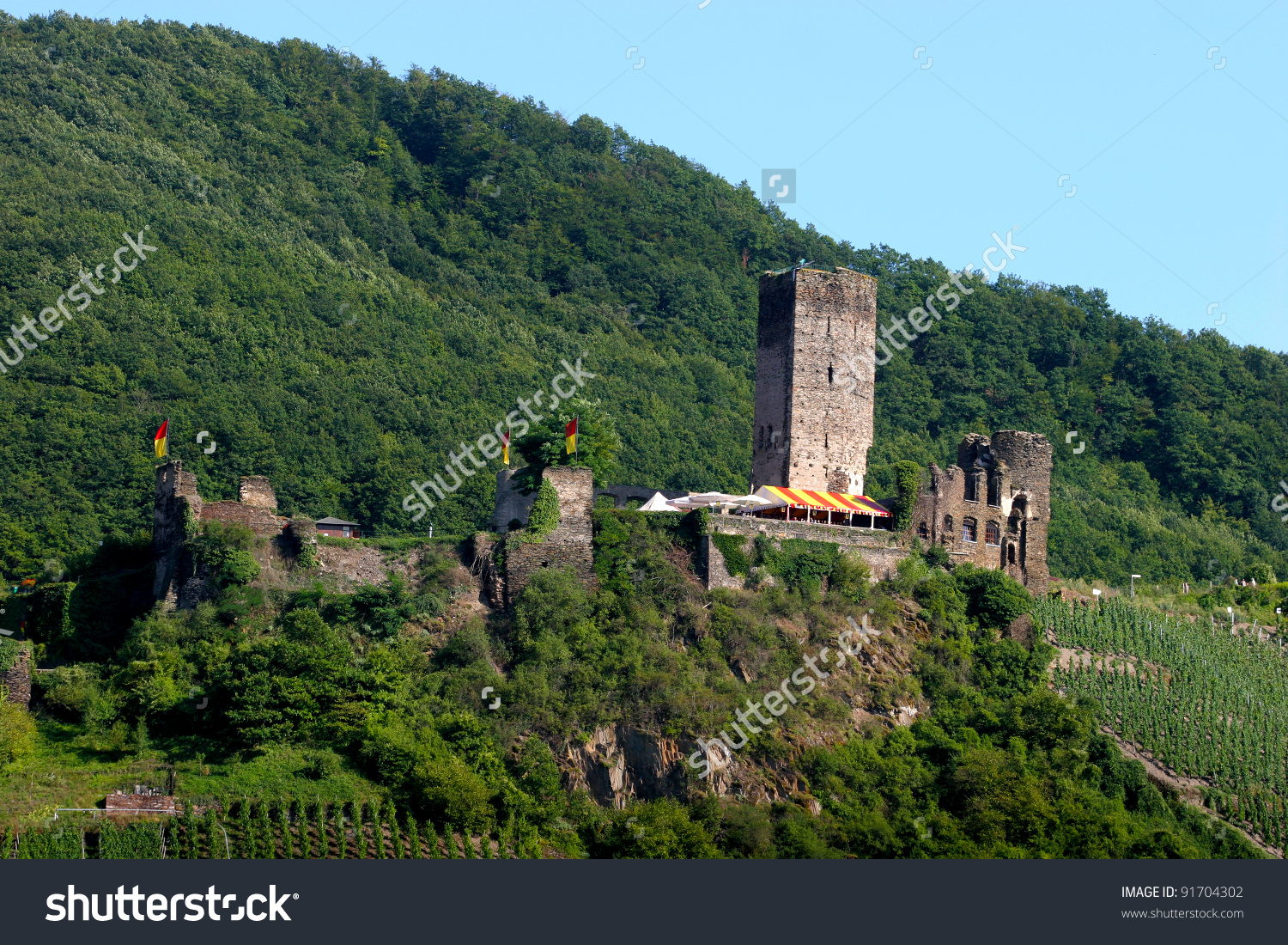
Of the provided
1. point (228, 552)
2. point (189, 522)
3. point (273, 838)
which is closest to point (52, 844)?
point (273, 838)

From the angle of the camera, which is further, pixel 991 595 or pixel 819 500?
pixel 819 500

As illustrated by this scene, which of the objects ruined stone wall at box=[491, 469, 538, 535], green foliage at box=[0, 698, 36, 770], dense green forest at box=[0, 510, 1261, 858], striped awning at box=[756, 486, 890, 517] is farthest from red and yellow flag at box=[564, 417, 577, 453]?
A: green foliage at box=[0, 698, 36, 770]

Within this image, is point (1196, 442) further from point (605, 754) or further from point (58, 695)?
point (58, 695)

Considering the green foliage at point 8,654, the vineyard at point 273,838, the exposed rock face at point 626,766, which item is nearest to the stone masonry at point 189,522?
the green foliage at point 8,654

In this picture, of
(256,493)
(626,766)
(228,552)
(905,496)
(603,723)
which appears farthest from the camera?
(905,496)

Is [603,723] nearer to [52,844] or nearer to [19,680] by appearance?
[52,844]

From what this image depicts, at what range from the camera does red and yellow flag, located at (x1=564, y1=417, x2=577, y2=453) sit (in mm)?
53781

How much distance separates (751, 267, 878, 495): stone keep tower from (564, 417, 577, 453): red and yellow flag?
22.8 feet

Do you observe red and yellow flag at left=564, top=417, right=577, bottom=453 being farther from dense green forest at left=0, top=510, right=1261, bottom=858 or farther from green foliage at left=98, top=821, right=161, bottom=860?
green foliage at left=98, top=821, right=161, bottom=860

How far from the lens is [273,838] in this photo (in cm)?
4066

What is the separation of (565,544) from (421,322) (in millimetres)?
37863

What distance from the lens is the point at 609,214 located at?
10369 cm

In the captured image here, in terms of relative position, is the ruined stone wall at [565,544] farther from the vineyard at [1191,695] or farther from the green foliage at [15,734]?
the vineyard at [1191,695]

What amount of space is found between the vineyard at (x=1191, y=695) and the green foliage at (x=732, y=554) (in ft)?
32.1
